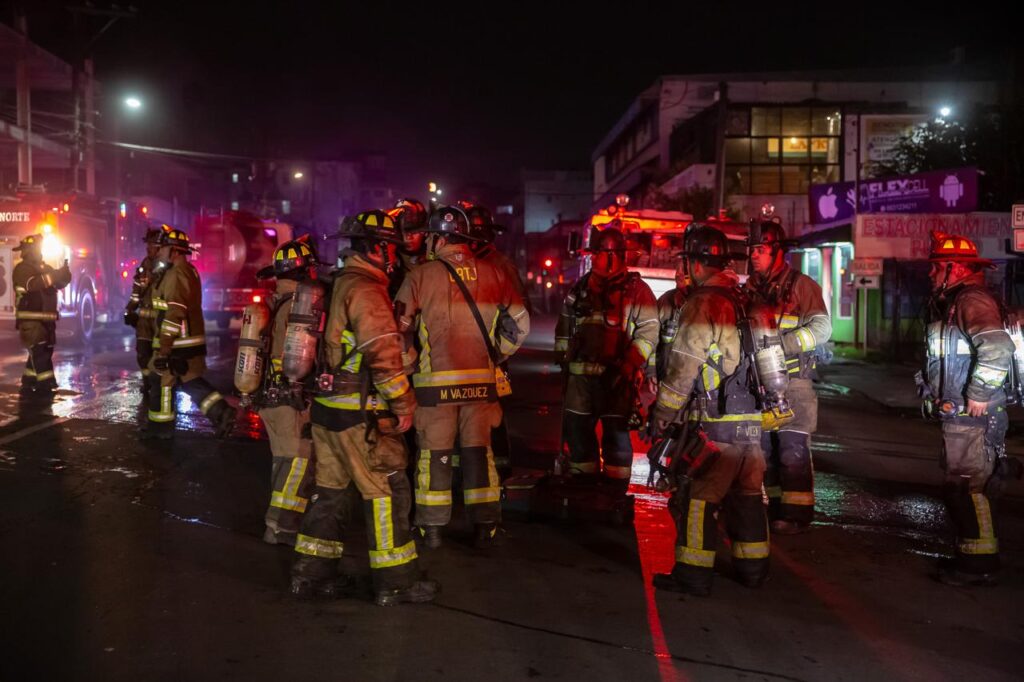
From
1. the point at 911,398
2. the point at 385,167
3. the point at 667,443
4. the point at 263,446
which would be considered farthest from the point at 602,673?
the point at 385,167

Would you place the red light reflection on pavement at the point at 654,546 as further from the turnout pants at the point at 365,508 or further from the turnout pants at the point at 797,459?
the turnout pants at the point at 365,508

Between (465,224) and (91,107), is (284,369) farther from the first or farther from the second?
(91,107)

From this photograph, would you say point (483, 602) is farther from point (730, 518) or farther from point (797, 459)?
point (797, 459)

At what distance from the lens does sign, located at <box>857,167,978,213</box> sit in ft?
68.1

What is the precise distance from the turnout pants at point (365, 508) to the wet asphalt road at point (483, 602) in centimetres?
21

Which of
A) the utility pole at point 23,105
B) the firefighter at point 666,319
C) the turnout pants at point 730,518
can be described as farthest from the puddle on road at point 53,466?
the utility pole at point 23,105

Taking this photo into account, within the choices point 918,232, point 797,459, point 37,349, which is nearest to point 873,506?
point 797,459

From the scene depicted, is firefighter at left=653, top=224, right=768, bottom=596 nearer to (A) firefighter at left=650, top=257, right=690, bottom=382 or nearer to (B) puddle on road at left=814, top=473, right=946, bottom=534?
(A) firefighter at left=650, top=257, right=690, bottom=382

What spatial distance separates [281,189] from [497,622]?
70120mm

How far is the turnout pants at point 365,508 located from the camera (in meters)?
4.88

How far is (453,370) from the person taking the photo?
19.2ft

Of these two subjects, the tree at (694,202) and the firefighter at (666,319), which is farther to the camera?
the tree at (694,202)

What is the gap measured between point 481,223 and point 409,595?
272 centimetres

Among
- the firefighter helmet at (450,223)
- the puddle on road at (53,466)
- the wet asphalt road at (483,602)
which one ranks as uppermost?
the firefighter helmet at (450,223)
